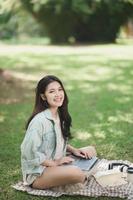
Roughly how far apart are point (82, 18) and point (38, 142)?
17.0 metres

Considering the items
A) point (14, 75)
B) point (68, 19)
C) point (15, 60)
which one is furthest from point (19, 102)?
point (68, 19)

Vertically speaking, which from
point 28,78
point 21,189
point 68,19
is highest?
point 68,19

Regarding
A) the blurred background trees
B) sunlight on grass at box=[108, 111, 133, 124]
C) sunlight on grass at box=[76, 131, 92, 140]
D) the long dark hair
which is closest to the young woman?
the long dark hair

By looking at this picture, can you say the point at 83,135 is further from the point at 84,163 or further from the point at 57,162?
the point at 57,162

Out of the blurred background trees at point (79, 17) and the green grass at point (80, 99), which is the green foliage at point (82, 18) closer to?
the blurred background trees at point (79, 17)

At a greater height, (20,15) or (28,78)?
(20,15)

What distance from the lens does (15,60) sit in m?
14.5

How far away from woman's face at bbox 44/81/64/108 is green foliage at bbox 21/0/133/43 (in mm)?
14793

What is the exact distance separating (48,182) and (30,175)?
197 millimetres

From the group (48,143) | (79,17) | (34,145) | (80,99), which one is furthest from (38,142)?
(79,17)

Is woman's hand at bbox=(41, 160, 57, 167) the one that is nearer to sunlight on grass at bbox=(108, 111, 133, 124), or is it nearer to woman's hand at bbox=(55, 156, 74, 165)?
woman's hand at bbox=(55, 156, 74, 165)

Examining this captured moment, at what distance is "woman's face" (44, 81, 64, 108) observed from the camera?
4840mm

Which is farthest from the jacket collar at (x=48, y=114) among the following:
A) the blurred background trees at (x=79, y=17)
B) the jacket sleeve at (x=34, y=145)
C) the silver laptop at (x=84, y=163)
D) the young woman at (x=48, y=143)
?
the blurred background trees at (x=79, y=17)

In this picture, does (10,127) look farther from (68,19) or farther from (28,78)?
(68,19)
